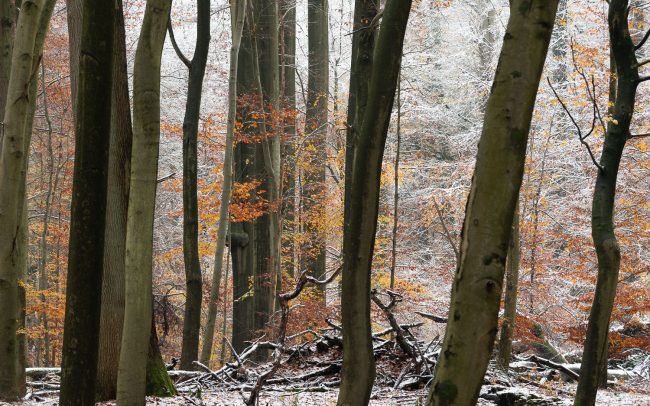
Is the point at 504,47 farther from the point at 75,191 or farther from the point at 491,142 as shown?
the point at 75,191

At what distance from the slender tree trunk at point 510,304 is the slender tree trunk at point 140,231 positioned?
6.08 metres

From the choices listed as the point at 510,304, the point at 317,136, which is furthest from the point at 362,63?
the point at 317,136

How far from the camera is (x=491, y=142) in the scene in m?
2.97

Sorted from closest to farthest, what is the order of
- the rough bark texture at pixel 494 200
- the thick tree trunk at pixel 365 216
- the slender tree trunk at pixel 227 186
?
the rough bark texture at pixel 494 200 → the thick tree trunk at pixel 365 216 → the slender tree trunk at pixel 227 186

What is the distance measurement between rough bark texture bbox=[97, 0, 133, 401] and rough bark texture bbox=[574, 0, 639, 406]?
4.19m

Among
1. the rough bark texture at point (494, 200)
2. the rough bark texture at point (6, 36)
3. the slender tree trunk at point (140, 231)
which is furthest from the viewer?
the rough bark texture at point (6, 36)

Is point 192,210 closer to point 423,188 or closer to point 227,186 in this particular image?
point 227,186

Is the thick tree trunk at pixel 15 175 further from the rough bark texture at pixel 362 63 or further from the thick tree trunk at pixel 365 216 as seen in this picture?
the thick tree trunk at pixel 365 216

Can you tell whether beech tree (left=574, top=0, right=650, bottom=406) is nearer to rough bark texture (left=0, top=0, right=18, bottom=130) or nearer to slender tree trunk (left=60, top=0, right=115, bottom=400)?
slender tree trunk (left=60, top=0, right=115, bottom=400)

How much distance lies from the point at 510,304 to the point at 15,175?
7.30m

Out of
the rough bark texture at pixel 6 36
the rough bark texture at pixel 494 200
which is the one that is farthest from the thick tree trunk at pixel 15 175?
the rough bark texture at pixel 494 200

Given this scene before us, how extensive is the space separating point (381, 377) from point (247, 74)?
7898 mm

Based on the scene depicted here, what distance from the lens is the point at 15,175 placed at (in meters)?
6.75

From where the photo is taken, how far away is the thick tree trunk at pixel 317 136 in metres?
15.7
